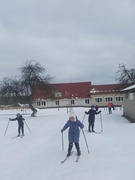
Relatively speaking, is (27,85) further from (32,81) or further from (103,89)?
(103,89)

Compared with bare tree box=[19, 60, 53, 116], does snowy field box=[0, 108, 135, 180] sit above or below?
below

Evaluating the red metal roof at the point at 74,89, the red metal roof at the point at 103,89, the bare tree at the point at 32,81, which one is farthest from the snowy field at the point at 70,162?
the red metal roof at the point at 74,89

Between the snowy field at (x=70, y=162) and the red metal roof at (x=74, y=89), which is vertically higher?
the red metal roof at (x=74, y=89)

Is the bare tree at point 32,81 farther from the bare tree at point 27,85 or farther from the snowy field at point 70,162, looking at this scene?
the snowy field at point 70,162

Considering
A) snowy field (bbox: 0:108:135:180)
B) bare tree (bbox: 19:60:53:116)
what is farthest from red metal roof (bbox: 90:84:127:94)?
snowy field (bbox: 0:108:135:180)

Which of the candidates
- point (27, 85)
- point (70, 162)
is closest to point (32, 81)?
point (27, 85)

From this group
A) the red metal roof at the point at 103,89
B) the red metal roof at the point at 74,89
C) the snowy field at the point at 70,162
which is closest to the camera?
the snowy field at the point at 70,162

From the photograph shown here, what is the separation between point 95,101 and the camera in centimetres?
5888

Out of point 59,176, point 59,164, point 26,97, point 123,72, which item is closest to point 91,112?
point 59,164

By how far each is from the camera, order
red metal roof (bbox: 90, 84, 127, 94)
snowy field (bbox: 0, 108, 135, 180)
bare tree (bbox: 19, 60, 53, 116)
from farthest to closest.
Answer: red metal roof (bbox: 90, 84, 127, 94) < bare tree (bbox: 19, 60, 53, 116) < snowy field (bbox: 0, 108, 135, 180)

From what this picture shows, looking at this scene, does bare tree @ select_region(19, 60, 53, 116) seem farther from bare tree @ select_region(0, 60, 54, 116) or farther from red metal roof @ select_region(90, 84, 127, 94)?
red metal roof @ select_region(90, 84, 127, 94)

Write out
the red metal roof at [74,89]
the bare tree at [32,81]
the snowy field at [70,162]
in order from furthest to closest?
the red metal roof at [74,89] → the bare tree at [32,81] → the snowy field at [70,162]

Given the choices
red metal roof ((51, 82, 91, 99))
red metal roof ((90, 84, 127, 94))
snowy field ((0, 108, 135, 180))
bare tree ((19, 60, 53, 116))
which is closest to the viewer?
snowy field ((0, 108, 135, 180))

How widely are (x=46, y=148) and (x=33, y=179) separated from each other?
4302 mm
